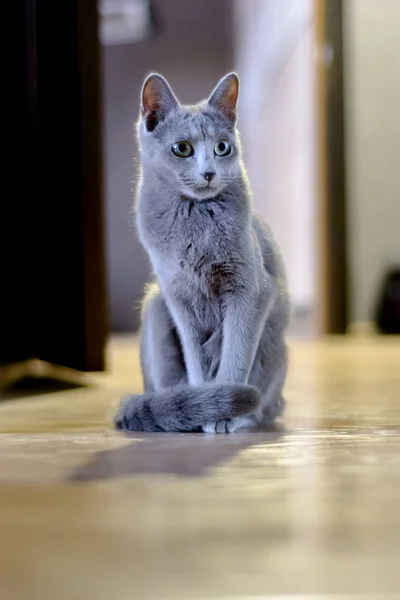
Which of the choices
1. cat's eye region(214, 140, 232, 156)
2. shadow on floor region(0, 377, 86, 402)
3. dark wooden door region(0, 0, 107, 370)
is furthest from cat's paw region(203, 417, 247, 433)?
dark wooden door region(0, 0, 107, 370)

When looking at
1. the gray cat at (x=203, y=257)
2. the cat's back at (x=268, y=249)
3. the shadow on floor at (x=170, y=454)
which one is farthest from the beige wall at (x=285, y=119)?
the shadow on floor at (x=170, y=454)

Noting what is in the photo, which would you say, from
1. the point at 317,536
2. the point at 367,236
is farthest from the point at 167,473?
the point at 367,236

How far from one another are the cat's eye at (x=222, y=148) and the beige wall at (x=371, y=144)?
8.70ft

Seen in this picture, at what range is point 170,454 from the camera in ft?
2.81

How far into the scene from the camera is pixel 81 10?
1692mm

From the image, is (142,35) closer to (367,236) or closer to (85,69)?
(367,236)

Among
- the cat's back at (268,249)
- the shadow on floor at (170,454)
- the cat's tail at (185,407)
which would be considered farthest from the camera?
the cat's back at (268,249)

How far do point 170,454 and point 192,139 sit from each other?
1.31ft

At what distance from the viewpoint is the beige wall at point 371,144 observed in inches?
141

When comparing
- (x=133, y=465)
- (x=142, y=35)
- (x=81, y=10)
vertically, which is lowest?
(x=133, y=465)

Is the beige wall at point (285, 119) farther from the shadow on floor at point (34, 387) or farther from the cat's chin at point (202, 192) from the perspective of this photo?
the cat's chin at point (202, 192)

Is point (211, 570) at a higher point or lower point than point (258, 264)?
lower

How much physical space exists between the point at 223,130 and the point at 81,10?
84cm

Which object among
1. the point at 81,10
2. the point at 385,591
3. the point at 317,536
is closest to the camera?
the point at 385,591
